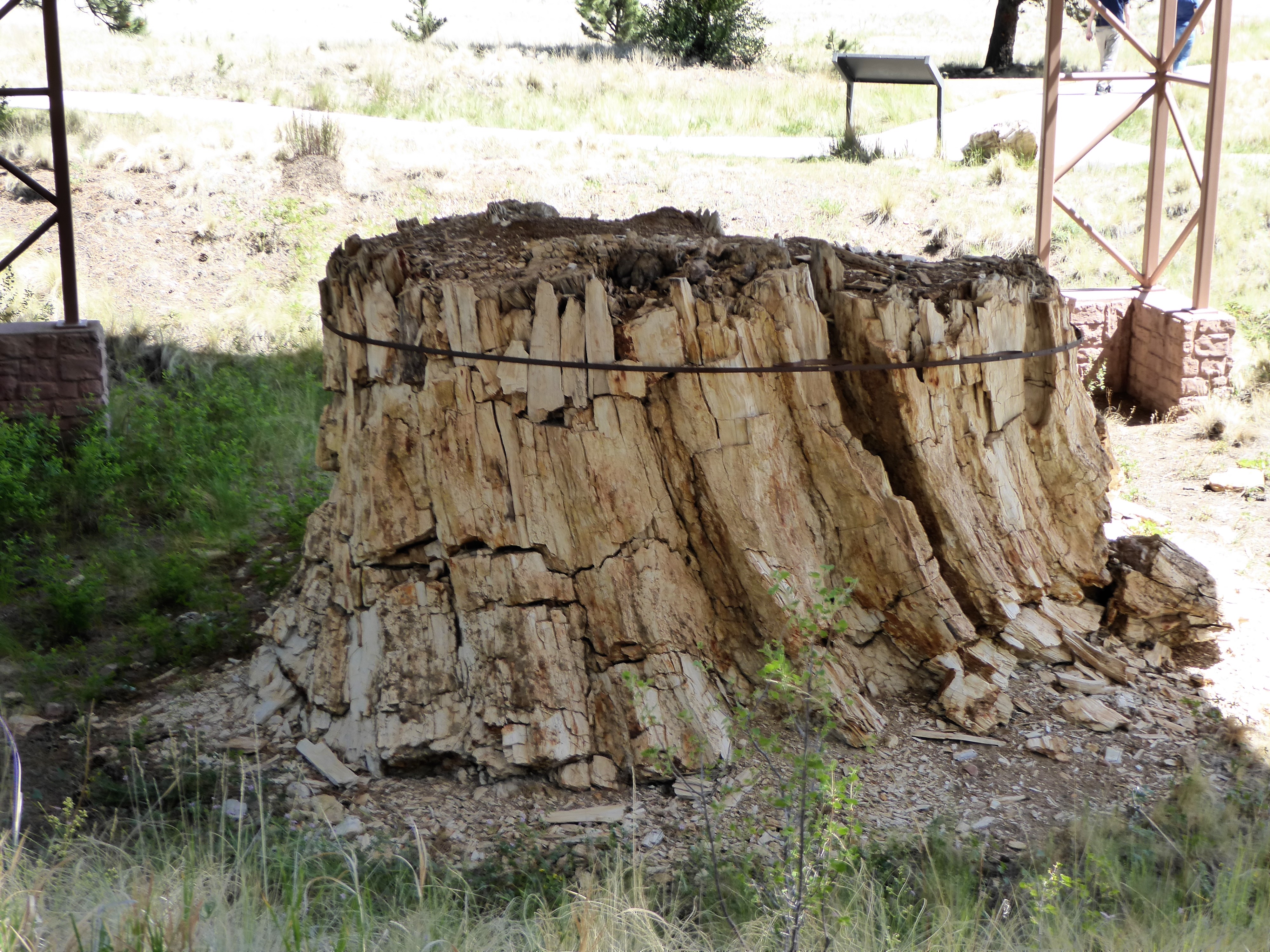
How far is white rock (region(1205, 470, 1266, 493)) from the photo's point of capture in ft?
18.4

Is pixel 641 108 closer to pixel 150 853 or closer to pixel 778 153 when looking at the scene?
pixel 778 153

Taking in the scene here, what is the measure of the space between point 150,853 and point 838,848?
1.81m

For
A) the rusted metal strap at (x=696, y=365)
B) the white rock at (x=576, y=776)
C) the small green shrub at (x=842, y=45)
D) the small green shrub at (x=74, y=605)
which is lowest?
the white rock at (x=576, y=776)

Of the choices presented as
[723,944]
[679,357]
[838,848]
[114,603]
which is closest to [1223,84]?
[679,357]

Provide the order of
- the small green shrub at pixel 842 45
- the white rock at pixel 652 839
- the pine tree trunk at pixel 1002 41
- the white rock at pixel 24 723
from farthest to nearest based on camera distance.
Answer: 1. the small green shrub at pixel 842 45
2. the pine tree trunk at pixel 1002 41
3. the white rock at pixel 24 723
4. the white rock at pixel 652 839

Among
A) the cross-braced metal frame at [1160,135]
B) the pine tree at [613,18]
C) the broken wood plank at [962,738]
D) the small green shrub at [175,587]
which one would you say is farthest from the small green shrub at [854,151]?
the pine tree at [613,18]

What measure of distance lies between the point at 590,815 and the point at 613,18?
2641cm

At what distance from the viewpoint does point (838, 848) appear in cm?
270

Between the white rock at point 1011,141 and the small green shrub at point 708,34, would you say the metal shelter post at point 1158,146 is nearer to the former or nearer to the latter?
the white rock at point 1011,141

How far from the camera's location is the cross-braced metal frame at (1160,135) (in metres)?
6.57

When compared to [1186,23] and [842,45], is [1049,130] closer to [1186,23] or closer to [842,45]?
[1186,23]

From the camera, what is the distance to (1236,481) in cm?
566

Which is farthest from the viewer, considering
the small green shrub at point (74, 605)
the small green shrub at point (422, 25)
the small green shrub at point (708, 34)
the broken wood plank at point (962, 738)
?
the small green shrub at point (422, 25)

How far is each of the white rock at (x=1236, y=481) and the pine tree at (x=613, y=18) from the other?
21864 millimetres
